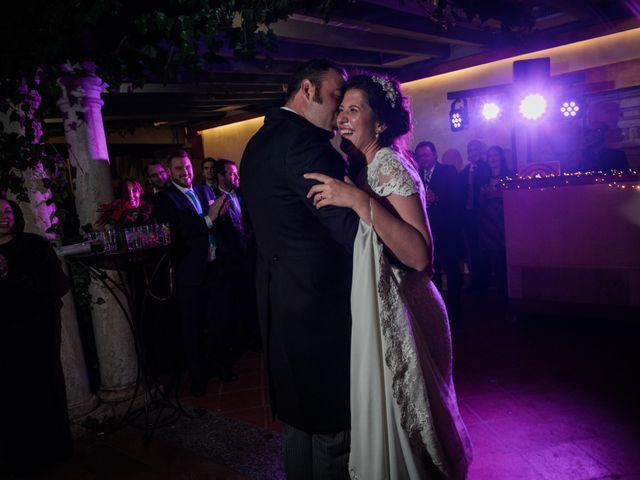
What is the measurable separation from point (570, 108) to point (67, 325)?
682 centimetres

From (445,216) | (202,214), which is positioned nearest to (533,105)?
(445,216)

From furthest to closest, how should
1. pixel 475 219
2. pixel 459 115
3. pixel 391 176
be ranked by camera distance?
pixel 459 115, pixel 475 219, pixel 391 176

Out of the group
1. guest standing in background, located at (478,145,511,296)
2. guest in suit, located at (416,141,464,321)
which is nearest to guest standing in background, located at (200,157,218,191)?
guest in suit, located at (416,141,464,321)

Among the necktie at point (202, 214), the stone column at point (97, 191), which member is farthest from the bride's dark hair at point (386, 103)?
the necktie at point (202, 214)

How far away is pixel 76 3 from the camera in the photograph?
7.47 ft

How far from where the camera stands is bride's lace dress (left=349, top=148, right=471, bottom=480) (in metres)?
1.61

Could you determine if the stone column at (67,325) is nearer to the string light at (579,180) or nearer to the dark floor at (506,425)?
the dark floor at (506,425)

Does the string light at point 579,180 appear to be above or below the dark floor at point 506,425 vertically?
above

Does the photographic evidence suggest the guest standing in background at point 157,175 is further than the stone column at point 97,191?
Yes

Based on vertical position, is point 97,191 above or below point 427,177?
above

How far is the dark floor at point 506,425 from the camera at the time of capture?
254 cm

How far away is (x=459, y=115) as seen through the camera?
7.48 metres

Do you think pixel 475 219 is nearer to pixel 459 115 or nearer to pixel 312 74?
pixel 459 115

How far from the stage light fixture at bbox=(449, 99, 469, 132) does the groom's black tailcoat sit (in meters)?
6.45
